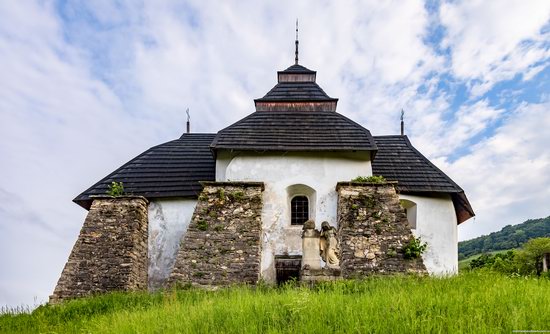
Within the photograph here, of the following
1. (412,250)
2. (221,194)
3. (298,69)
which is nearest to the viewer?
(412,250)

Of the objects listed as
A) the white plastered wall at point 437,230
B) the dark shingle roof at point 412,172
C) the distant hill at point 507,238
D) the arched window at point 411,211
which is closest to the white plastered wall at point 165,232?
the dark shingle roof at point 412,172

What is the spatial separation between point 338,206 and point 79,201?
1019 centimetres

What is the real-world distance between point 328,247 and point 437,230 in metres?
7.49

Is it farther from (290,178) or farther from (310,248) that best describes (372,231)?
(290,178)

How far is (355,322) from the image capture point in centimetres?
624

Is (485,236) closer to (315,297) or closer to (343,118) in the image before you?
(343,118)

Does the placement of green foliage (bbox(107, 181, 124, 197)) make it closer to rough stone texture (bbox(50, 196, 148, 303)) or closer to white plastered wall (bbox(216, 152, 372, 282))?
rough stone texture (bbox(50, 196, 148, 303))

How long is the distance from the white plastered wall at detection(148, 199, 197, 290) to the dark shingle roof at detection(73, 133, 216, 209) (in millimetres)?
429

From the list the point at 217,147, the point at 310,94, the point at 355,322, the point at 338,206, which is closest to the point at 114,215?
the point at 217,147

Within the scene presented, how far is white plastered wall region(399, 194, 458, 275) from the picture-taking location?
17.9 meters

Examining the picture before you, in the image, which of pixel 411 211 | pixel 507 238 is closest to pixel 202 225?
pixel 411 211

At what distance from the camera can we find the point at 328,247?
1243 cm

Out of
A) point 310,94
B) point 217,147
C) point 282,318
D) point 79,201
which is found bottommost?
point 282,318

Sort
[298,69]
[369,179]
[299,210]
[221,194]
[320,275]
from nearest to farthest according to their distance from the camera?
[320,275], [221,194], [369,179], [299,210], [298,69]
